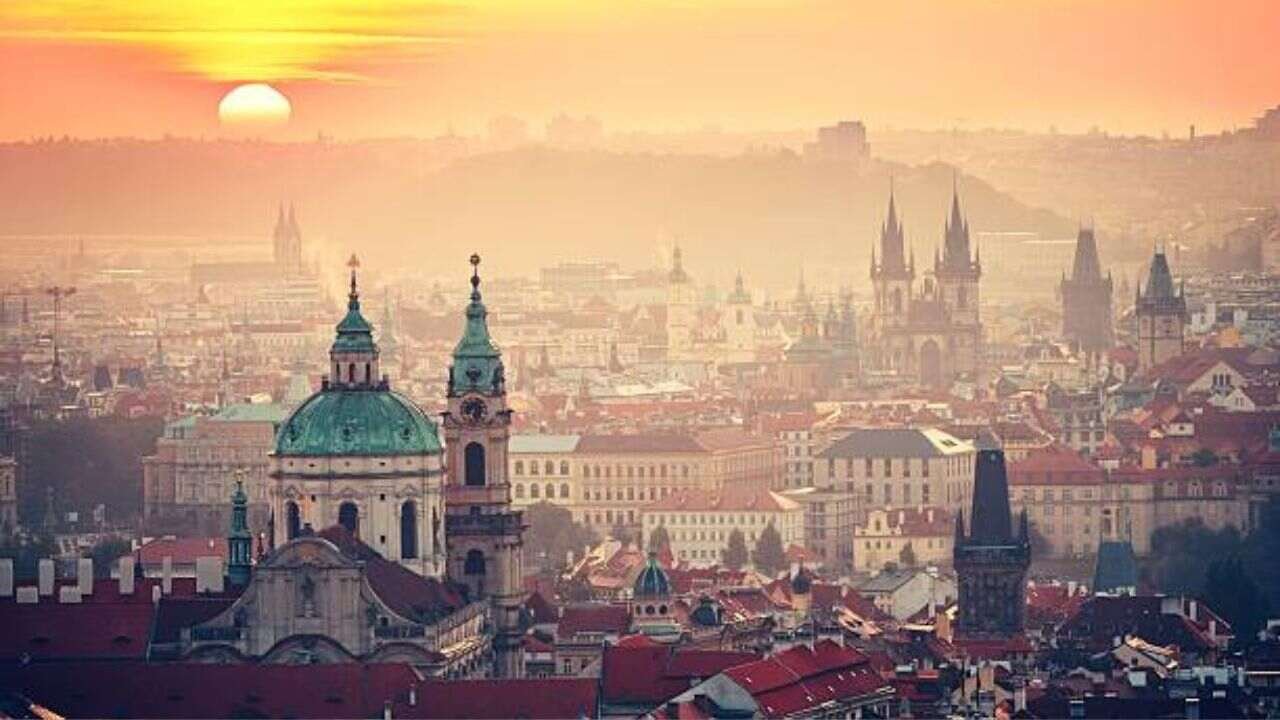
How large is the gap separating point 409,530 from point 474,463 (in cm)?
177

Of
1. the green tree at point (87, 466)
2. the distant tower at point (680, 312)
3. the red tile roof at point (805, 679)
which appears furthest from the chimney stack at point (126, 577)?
the distant tower at point (680, 312)

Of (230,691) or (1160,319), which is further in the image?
(1160,319)

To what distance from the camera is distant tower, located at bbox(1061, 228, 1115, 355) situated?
441 feet

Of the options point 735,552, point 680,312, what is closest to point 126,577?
point 735,552

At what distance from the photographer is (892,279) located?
138 metres

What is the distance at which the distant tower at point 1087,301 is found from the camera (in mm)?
134375

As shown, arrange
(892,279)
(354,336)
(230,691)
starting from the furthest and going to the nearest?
(892,279)
(354,336)
(230,691)

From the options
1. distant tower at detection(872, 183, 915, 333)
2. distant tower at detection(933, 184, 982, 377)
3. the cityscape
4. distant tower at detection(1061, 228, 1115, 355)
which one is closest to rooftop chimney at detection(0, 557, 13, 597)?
the cityscape

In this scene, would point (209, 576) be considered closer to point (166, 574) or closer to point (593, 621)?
point (593, 621)

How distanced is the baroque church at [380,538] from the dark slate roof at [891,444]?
132 ft

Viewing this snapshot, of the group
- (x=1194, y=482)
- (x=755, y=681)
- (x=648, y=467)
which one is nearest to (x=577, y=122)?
(x=648, y=467)

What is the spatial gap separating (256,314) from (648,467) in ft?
130

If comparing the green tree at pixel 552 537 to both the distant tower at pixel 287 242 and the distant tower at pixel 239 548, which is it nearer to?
the distant tower at pixel 239 548

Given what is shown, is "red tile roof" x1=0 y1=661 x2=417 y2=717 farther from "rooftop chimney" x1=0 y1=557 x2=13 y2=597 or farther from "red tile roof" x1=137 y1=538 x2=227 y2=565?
"red tile roof" x1=137 y1=538 x2=227 y2=565
